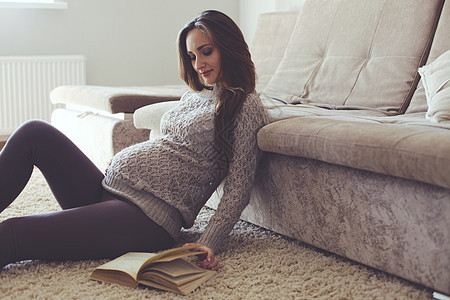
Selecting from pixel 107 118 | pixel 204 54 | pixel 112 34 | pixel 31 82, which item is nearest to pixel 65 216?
pixel 204 54

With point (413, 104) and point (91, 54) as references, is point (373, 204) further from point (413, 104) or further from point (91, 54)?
point (91, 54)

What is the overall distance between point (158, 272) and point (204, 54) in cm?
63

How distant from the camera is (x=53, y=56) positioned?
371cm

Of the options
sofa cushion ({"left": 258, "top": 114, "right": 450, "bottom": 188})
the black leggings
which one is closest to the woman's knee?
the black leggings

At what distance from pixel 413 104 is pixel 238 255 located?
2.88 feet

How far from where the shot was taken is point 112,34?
3.96m

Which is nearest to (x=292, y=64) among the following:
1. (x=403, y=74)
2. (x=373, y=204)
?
(x=403, y=74)

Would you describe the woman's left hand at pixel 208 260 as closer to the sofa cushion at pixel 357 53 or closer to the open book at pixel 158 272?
the open book at pixel 158 272

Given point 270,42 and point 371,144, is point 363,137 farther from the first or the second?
point 270,42

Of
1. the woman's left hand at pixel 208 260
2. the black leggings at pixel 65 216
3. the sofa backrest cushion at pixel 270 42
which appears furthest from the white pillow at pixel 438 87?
the sofa backrest cushion at pixel 270 42

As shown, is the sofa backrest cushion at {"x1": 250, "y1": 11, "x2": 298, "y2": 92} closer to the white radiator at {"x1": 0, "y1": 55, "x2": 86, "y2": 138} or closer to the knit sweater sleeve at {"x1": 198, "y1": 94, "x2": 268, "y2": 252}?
the knit sweater sleeve at {"x1": 198, "y1": 94, "x2": 268, "y2": 252}

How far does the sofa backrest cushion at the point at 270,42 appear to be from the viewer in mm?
2910

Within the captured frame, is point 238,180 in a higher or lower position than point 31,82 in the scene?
higher

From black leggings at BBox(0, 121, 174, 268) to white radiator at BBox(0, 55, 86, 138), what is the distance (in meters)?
2.04
